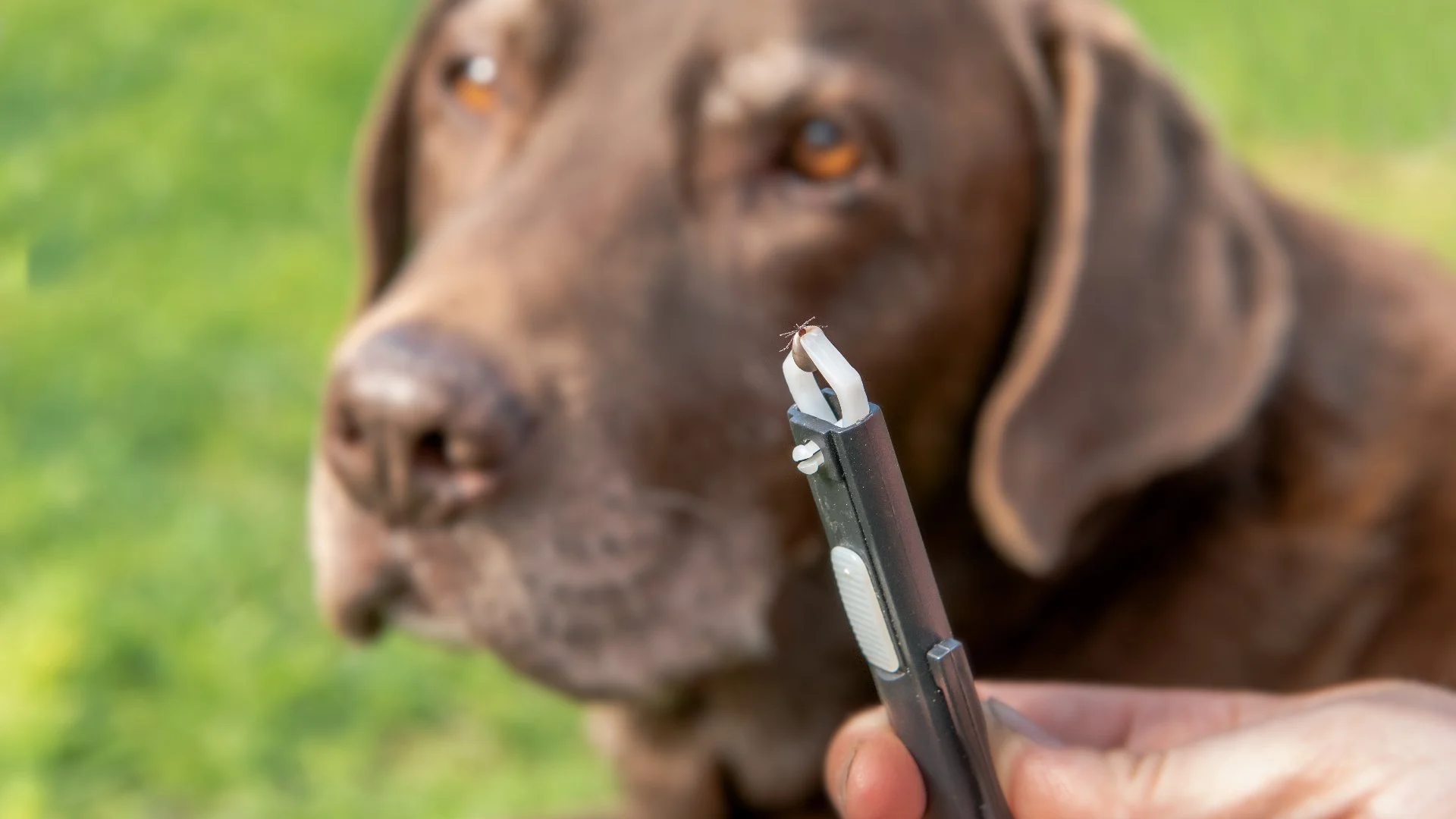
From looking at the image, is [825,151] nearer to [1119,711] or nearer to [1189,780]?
[1119,711]

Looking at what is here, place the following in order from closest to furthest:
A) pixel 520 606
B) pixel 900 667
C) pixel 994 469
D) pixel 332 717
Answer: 1. pixel 900 667
2. pixel 520 606
3. pixel 994 469
4. pixel 332 717

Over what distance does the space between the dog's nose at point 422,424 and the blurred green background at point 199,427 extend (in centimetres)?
43

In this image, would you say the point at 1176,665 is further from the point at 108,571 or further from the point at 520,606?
the point at 108,571

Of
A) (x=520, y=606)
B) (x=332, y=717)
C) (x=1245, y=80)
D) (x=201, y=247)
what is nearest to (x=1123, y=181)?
(x=520, y=606)

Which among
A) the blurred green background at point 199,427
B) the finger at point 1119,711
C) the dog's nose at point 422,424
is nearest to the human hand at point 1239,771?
the finger at point 1119,711

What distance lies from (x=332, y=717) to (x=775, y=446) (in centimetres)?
171

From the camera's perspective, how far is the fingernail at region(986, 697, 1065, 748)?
4.69 ft

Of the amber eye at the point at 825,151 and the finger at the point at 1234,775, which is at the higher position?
the amber eye at the point at 825,151

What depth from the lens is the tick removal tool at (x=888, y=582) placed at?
1.00 meters

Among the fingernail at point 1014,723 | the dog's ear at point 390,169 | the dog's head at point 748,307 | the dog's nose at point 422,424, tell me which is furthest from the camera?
the dog's ear at point 390,169

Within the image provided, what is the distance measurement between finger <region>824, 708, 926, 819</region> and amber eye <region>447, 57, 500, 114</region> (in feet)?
5.50

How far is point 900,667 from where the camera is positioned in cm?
118

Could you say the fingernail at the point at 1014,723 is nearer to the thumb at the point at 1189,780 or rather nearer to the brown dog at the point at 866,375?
the thumb at the point at 1189,780

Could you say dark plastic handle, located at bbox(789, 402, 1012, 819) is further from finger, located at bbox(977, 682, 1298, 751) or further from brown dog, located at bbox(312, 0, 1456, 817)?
brown dog, located at bbox(312, 0, 1456, 817)
